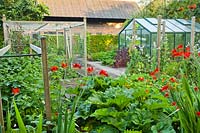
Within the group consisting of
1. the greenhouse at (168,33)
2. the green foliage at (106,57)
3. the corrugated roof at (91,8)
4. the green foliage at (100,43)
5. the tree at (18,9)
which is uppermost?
Result: the corrugated roof at (91,8)

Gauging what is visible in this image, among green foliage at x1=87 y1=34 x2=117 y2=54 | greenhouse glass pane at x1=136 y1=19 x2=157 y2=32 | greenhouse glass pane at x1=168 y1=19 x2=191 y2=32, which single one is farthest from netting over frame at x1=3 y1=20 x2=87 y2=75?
green foliage at x1=87 y1=34 x2=117 y2=54

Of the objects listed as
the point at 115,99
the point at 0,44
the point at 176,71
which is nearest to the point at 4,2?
the point at 0,44

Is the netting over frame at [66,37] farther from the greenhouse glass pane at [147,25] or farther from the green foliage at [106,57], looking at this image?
the green foliage at [106,57]

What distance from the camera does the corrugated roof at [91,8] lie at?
698 inches

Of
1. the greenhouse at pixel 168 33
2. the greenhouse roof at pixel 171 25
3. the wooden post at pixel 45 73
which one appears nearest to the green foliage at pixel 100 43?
the greenhouse roof at pixel 171 25

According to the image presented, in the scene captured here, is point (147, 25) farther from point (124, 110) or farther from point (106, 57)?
point (124, 110)

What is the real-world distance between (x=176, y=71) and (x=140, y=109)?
3.33 metres

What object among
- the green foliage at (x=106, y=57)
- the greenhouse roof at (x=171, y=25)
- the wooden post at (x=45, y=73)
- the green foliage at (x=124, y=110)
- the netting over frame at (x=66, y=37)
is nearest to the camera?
the green foliage at (x=124, y=110)

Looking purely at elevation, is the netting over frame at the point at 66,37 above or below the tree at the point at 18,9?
below

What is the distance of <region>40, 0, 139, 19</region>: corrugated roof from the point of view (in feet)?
58.1

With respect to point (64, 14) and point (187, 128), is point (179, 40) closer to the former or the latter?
point (187, 128)

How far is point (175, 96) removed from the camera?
2.06 metres

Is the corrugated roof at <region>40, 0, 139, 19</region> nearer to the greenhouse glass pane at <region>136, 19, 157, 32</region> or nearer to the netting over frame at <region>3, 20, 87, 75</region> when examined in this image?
the greenhouse glass pane at <region>136, 19, 157, 32</region>

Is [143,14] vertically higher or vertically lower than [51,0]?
lower
